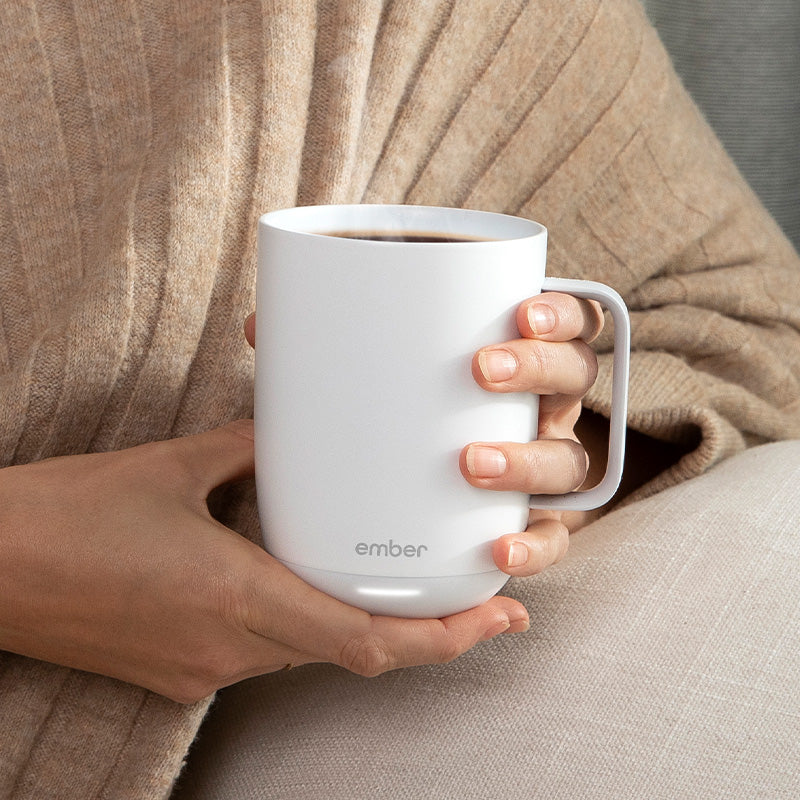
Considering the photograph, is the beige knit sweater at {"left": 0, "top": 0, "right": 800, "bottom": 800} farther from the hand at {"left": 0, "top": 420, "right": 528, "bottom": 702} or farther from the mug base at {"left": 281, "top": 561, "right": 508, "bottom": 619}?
the mug base at {"left": 281, "top": 561, "right": 508, "bottom": 619}

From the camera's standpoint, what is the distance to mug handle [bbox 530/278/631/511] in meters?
0.47

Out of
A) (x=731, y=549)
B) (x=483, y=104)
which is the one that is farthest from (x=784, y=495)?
(x=483, y=104)

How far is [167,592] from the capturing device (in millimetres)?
502

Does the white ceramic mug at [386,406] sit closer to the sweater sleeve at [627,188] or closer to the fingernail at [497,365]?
the fingernail at [497,365]

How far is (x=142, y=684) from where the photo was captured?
0.57m

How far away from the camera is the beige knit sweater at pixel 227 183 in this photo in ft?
2.08

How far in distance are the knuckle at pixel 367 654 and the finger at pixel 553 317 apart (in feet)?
0.55

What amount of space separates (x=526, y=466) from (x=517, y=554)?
1.8 inches

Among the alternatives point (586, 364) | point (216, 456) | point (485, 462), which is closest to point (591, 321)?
point (586, 364)

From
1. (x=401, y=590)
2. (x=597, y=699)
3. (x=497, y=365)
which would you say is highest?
(x=497, y=365)

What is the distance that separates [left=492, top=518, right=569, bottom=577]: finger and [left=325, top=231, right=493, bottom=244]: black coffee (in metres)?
0.16

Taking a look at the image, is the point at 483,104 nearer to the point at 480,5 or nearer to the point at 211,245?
the point at 480,5

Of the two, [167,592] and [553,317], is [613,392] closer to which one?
[553,317]

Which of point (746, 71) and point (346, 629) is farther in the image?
point (746, 71)
